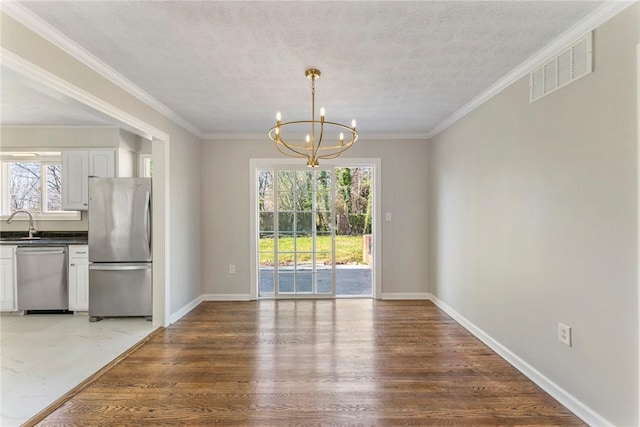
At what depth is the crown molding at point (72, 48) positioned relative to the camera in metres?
1.73

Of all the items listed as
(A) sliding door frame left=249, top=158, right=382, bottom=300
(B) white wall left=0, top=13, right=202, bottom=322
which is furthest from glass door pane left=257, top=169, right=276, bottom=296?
(B) white wall left=0, top=13, right=202, bottom=322

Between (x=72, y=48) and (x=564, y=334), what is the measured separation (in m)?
3.81

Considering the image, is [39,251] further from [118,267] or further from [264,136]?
[264,136]

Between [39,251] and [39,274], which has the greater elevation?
[39,251]

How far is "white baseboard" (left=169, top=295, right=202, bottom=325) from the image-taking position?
361 centimetres

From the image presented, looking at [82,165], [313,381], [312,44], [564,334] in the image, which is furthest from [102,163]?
[564,334]

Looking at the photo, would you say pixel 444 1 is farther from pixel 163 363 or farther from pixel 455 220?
pixel 163 363

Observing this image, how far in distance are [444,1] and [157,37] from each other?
5.74 feet

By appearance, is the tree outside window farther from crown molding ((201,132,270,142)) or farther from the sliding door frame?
the sliding door frame

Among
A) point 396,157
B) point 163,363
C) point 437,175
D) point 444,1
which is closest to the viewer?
point 444,1

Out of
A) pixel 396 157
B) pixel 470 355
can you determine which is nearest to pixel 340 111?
pixel 396 157

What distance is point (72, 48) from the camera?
212cm

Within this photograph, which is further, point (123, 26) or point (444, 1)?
point (123, 26)

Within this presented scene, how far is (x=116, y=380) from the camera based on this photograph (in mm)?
2367
